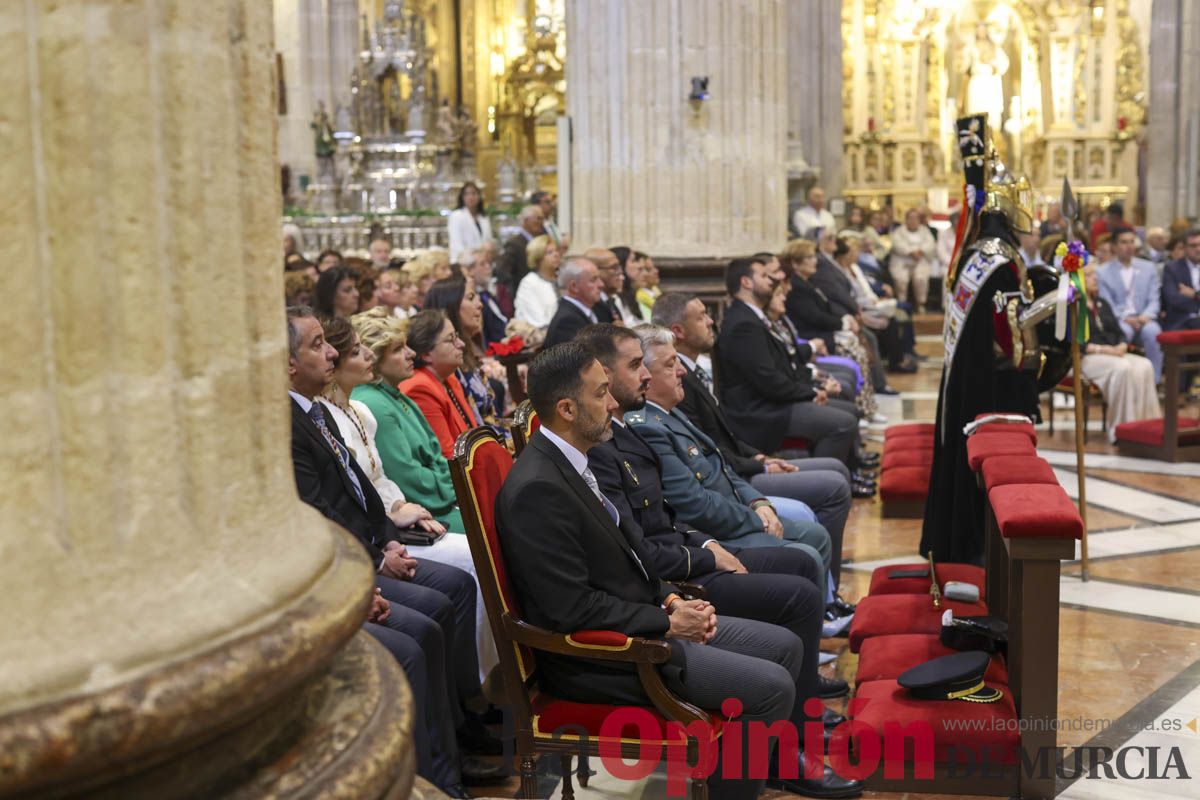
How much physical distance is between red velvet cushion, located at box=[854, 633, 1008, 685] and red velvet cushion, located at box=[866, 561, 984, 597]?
0.58 meters

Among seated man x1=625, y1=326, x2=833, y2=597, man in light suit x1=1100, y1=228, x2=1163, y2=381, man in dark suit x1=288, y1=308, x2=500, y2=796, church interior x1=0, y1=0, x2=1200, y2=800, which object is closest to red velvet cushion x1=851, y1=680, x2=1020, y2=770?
church interior x1=0, y1=0, x2=1200, y2=800

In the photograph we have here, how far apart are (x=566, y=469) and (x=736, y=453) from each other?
2321 millimetres

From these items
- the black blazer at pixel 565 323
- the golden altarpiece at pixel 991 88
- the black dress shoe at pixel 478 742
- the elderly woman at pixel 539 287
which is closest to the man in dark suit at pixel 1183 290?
the elderly woman at pixel 539 287

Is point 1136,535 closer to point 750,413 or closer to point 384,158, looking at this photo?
point 750,413

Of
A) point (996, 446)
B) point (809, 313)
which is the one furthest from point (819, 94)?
point (996, 446)

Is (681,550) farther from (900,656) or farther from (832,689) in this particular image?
(832,689)

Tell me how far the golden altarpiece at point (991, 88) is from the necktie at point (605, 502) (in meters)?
20.5

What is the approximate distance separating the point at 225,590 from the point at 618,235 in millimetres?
8132

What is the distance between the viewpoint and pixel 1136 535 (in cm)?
704

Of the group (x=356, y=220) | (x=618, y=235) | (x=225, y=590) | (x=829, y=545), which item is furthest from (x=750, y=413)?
(x=356, y=220)

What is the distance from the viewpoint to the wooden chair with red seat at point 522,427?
424cm

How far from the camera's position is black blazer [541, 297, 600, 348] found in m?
7.16

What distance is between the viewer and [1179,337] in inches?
356

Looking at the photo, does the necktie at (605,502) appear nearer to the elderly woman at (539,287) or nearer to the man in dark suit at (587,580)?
the man in dark suit at (587,580)
